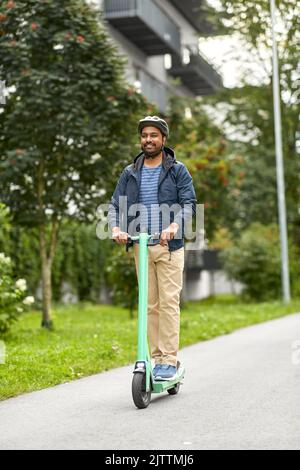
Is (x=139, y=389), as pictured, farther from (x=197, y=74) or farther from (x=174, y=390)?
(x=197, y=74)

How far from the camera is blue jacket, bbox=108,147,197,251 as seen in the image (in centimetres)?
708

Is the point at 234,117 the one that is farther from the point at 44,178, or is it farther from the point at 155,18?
the point at 44,178

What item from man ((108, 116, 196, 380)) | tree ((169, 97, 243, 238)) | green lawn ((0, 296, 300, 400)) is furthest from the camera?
tree ((169, 97, 243, 238))

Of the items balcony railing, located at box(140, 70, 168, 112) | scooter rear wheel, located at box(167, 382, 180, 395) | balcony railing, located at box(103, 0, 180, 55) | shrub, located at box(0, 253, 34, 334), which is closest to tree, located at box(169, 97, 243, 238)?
balcony railing, located at box(140, 70, 168, 112)

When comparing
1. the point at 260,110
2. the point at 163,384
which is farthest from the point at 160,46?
the point at 163,384

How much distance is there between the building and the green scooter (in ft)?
52.9

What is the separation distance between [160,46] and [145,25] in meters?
2.72

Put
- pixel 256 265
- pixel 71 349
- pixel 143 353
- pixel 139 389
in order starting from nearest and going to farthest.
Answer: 1. pixel 139 389
2. pixel 143 353
3. pixel 71 349
4. pixel 256 265

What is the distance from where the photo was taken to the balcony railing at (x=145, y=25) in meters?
27.8

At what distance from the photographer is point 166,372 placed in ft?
23.3

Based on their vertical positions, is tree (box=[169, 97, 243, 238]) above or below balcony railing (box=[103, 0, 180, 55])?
below

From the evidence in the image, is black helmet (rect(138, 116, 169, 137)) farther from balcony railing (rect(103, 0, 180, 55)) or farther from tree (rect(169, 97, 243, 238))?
balcony railing (rect(103, 0, 180, 55))

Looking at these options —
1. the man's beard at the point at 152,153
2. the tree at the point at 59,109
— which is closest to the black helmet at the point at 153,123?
the man's beard at the point at 152,153

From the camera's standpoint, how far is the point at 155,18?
98.1ft
